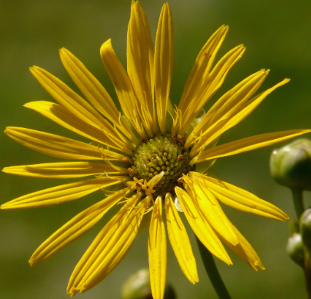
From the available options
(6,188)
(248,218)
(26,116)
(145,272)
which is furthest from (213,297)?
(26,116)

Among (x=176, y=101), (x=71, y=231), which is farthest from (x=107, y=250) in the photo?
(x=176, y=101)

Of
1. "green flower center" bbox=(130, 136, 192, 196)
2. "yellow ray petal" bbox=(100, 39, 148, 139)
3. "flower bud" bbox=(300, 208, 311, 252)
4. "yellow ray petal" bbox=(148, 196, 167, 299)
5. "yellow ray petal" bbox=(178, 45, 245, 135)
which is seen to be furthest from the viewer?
"green flower center" bbox=(130, 136, 192, 196)

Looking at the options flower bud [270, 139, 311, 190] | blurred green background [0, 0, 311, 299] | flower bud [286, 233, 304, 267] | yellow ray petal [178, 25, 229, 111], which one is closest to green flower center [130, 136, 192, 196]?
yellow ray petal [178, 25, 229, 111]

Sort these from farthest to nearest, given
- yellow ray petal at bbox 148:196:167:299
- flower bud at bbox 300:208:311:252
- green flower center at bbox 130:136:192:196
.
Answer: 1. green flower center at bbox 130:136:192:196
2. yellow ray petal at bbox 148:196:167:299
3. flower bud at bbox 300:208:311:252

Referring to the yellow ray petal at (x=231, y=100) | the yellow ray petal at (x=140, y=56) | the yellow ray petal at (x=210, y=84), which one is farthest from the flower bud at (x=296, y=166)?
the yellow ray petal at (x=140, y=56)

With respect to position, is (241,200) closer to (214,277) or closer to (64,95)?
Answer: (214,277)

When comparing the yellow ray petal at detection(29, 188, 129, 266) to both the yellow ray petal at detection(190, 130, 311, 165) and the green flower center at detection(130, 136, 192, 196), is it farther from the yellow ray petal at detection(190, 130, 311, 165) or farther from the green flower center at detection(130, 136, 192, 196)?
the yellow ray petal at detection(190, 130, 311, 165)

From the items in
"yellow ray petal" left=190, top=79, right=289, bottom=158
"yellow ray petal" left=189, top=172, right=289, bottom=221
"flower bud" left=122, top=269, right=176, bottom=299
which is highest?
"yellow ray petal" left=190, top=79, right=289, bottom=158
